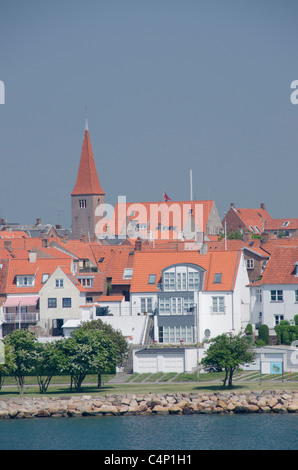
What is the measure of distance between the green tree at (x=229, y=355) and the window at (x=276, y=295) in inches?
552

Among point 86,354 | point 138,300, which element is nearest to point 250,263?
point 138,300

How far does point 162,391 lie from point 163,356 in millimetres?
7638

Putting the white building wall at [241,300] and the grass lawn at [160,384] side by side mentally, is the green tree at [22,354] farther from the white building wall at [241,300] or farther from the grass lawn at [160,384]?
the white building wall at [241,300]

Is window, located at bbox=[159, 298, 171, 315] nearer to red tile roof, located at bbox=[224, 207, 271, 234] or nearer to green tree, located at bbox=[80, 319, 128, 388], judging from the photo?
green tree, located at bbox=[80, 319, 128, 388]

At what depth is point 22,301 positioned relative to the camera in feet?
290

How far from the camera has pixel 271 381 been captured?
73688mm

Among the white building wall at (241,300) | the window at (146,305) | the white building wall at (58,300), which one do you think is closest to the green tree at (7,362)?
the white building wall at (58,300)

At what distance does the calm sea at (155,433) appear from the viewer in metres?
60.6

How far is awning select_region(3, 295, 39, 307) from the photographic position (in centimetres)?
8800

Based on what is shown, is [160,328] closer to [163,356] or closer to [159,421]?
[163,356]

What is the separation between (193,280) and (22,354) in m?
17.9

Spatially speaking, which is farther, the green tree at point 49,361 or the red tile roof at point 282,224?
the red tile roof at point 282,224

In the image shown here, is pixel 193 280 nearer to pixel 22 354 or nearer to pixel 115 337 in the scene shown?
pixel 115 337
